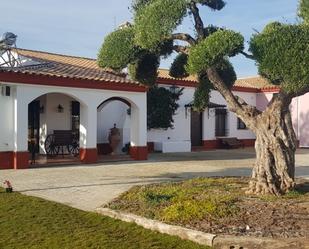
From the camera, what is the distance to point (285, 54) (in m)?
7.62

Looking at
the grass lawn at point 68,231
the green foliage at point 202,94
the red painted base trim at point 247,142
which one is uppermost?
the green foliage at point 202,94

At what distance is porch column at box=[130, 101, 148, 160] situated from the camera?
17312mm

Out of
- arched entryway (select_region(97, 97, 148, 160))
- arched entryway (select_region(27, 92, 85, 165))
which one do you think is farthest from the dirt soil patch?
arched entryway (select_region(97, 97, 148, 160))

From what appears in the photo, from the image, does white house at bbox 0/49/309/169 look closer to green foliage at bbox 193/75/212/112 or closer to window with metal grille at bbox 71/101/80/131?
window with metal grille at bbox 71/101/80/131

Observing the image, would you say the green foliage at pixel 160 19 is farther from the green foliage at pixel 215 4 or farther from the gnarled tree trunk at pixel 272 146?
the gnarled tree trunk at pixel 272 146

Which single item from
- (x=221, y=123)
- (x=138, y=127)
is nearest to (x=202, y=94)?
(x=138, y=127)

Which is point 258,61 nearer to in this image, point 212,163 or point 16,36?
point 212,163

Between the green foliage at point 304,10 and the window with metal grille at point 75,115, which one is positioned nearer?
the green foliage at point 304,10

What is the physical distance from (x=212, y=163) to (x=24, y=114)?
648 centimetres

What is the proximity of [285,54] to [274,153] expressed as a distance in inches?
85.8

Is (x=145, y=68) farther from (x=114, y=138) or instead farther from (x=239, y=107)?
(x=114, y=138)

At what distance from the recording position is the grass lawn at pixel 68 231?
6.07 metres

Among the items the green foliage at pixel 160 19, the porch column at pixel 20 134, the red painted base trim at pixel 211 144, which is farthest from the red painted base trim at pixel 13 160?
the red painted base trim at pixel 211 144

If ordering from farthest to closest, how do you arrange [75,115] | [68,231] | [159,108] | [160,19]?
[159,108] → [75,115] → [160,19] → [68,231]
